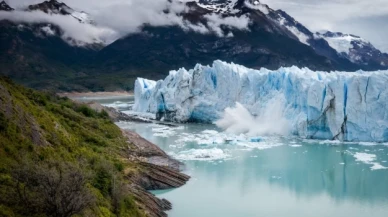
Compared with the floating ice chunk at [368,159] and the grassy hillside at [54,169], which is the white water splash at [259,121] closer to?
the floating ice chunk at [368,159]

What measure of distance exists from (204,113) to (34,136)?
18.3 meters

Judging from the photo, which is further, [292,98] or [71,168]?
[292,98]

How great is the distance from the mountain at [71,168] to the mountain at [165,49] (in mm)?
43791

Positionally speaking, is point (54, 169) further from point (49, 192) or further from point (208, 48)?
point (208, 48)

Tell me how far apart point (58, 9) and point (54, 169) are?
Answer: 356ft

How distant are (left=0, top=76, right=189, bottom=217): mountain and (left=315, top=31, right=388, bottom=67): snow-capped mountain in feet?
317

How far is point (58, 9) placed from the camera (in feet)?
356

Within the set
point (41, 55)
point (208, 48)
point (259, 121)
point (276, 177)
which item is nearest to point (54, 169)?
point (276, 177)

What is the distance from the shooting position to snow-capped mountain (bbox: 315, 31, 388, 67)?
103875 millimetres

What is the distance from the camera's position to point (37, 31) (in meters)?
89.5

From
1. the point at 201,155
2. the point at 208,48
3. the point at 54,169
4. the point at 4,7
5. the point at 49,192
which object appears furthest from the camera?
the point at 4,7

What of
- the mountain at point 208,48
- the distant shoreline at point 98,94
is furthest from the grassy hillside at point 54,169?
the mountain at point 208,48

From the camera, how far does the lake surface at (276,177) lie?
11.8 meters

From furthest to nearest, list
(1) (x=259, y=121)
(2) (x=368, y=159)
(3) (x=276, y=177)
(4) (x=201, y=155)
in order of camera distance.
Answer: (1) (x=259, y=121), (4) (x=201, y=155), (2) (x=368, y=159), (3) (x=276, y=177)
